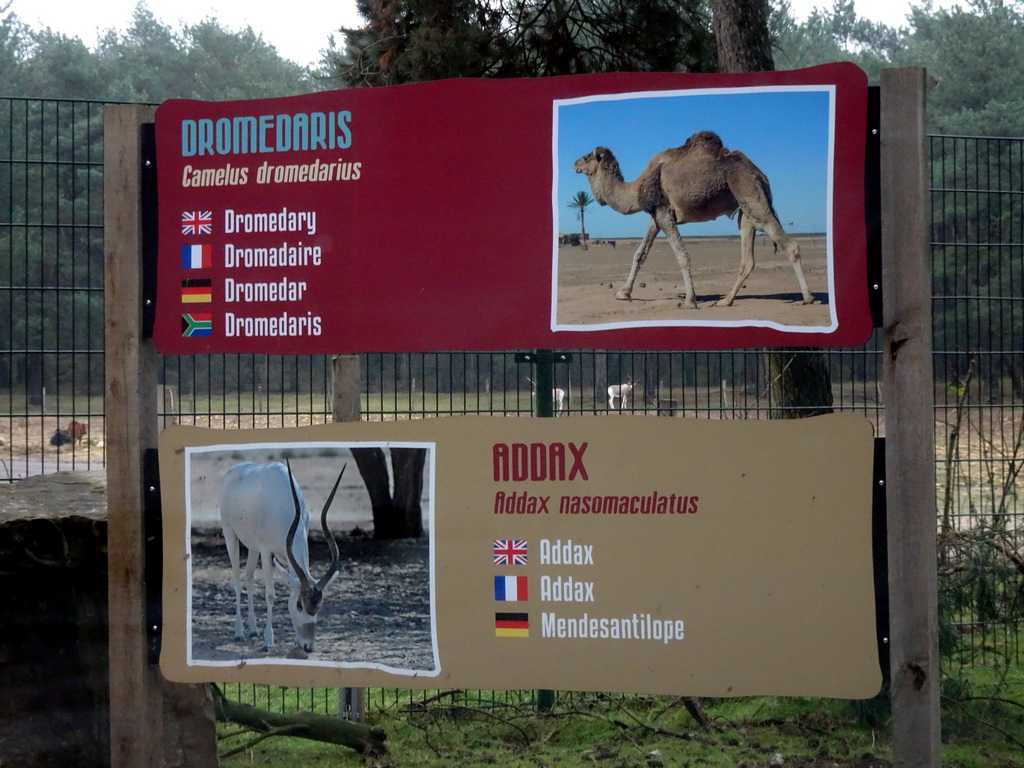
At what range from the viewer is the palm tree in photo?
2.94 meters

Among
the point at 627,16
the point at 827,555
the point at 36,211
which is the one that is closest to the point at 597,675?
the point at 827,555

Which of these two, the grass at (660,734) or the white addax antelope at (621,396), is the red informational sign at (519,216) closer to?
the white addax antelope at (621,396)

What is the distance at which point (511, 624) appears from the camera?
2.95 metres

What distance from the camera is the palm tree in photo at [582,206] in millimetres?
2939

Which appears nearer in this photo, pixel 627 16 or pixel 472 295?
pixel 472 295

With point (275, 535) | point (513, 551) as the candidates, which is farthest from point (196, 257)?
point (513, 551)

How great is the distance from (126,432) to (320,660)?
3.06 ft

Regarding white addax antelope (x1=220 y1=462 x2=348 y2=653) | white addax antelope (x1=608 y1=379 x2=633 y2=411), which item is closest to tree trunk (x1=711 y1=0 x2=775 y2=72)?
white addax antelope (x1=608 y1=379 x2=633 y2=411)

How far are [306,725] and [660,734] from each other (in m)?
1.60

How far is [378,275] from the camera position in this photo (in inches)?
119

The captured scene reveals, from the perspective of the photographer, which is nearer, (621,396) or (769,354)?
(621,396)

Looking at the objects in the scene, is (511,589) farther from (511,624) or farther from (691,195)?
(691,195)

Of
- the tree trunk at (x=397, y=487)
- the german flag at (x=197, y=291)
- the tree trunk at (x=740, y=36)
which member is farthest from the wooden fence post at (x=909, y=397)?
the tree trunk at (x=740, y=36)

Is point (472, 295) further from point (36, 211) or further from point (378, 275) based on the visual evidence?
point (36, 211)
